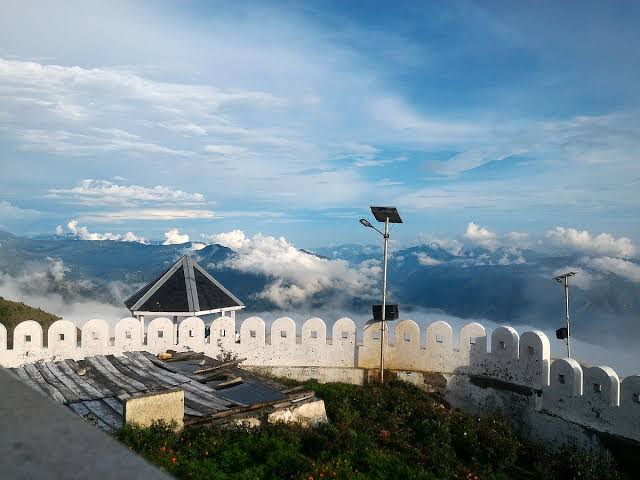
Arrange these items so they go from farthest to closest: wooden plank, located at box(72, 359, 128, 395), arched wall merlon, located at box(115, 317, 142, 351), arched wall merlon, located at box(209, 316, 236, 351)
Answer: arched wall merlon, located at box(209, 316, 236, 351)
arched wall merlon, located at box(115, 317, 142, 351)
wooden plank, located at box(72, 359, 128, 395)

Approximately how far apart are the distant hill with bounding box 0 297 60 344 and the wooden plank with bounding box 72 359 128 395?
10.7 m

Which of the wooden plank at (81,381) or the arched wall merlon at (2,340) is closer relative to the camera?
the wooden plank at (81,381)

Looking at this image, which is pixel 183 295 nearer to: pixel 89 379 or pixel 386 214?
pixel 89 379

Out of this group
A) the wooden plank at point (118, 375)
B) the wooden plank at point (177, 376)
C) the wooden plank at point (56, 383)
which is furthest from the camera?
the wooden plank at point (177, 376)

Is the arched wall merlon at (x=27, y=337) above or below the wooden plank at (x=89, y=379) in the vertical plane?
above

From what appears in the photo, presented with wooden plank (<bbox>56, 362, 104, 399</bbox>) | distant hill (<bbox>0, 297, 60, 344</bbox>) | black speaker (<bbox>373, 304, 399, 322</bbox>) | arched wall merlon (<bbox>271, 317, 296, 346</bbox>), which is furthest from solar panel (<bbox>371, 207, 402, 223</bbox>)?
distant hill (<bbox>0, 297, 60, 344</bbox>)

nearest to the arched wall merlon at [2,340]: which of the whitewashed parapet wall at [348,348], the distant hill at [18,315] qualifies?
the whitewashed parapet wall at [348,348]

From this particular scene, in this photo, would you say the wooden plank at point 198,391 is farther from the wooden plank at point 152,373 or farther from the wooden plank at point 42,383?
the wooden plank at point 42,383

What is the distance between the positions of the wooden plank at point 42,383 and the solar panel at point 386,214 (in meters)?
8.85

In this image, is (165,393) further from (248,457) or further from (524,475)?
(524,475)

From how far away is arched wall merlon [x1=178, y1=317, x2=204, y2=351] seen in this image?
15.3 meters

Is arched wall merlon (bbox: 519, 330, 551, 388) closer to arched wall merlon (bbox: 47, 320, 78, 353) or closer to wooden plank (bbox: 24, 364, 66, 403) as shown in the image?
wooden plank (bbox: 24, 364, 66, 403)

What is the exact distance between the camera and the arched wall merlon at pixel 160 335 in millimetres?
15023

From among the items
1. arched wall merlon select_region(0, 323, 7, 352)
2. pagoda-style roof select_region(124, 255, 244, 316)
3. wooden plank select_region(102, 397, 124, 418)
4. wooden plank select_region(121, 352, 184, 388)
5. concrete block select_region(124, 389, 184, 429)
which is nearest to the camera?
concrete block select_region(124, 389, 184, 429)
